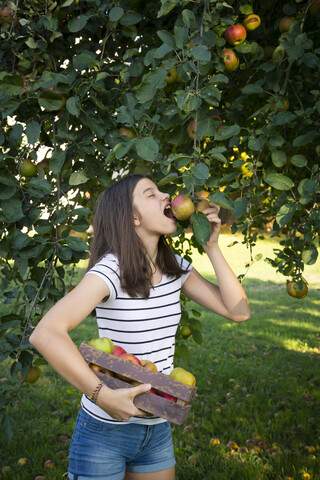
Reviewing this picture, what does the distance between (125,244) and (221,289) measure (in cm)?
36

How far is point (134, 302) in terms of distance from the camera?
4.80ft

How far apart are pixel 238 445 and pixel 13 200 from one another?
6.67 feet

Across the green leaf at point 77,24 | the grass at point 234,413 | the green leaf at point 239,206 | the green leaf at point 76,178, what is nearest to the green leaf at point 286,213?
the green leaf at point 239,206

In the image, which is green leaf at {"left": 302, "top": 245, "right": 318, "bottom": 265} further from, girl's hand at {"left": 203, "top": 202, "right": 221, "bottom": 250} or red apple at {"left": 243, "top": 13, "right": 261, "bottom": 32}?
red apple at {"left": 243, "top": 13, "right": 261, "bottom": 32}

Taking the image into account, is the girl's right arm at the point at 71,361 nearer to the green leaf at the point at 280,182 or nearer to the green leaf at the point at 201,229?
the green leaf at the point at 201,229

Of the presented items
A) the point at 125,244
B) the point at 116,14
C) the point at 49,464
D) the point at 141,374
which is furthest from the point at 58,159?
the point at 49,464

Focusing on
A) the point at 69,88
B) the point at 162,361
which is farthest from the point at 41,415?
the point at 69,88

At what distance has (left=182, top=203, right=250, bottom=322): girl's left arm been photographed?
5.21 ft

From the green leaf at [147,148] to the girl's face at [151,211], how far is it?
0.99 ft

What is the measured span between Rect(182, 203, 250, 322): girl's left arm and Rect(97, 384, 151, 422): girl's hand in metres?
0.57

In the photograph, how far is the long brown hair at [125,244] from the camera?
1.45m

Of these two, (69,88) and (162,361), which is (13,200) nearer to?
(69,88)

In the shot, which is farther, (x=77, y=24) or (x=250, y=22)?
(x=250, y=22)

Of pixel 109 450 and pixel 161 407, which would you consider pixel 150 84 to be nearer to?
pixel 161 407
